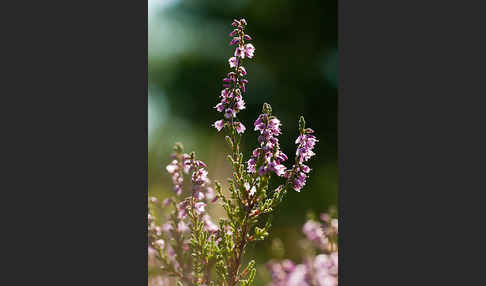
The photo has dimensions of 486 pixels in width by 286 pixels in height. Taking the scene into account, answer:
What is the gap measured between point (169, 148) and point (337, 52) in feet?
4.82

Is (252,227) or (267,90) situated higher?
(267,90)

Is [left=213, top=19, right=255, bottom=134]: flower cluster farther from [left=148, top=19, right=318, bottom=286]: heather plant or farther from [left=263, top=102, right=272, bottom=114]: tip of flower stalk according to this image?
[left=263, top=102, right=272, bottom=114]: tip of flower stalk

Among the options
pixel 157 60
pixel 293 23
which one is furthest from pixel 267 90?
pixel 157 60

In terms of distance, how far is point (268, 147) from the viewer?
2.66 m

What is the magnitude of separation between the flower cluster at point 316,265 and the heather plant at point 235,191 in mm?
223

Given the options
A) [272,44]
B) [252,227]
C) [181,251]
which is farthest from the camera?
[272,44]

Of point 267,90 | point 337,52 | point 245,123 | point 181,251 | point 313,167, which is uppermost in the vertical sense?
point 337,52

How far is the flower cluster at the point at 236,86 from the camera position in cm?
286

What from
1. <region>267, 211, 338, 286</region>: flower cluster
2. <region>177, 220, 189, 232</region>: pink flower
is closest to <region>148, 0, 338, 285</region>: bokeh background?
<region>267, 211, 338, 286</region>: flower cluster

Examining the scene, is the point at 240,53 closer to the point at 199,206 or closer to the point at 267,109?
the point at 267,109

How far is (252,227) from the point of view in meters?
2.84

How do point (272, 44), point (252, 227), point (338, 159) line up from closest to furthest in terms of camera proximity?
point (252, 227), point (338, 159), point (272, 44)

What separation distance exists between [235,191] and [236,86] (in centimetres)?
67

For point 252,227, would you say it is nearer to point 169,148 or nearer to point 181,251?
point 181,251
